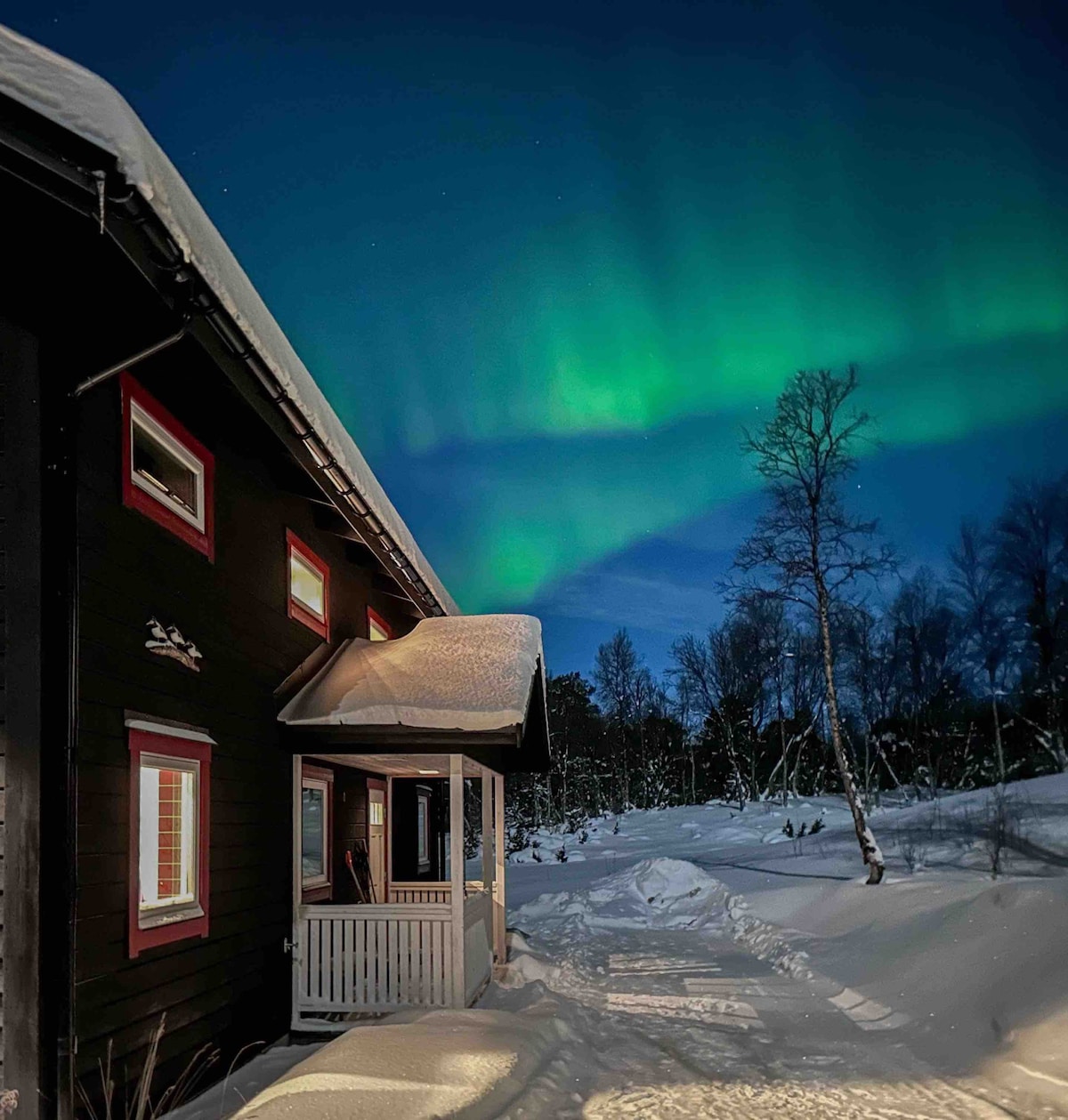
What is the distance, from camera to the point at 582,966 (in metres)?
13.6

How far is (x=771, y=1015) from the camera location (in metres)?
10.1

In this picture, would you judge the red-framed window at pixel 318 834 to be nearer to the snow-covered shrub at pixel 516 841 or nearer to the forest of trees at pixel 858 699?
the snow-covered shrub at pixel 516 841

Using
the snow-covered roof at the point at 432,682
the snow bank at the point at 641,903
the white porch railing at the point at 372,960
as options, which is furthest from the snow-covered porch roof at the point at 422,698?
the snow bank at the point at 641,903

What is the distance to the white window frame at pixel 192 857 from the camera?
6797mm

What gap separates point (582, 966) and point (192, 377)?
29.3 ft

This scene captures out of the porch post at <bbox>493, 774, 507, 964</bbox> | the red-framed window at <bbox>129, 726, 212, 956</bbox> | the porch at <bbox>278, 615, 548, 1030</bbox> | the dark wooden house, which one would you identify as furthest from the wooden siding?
the porch post at <bbox>493, 774, 507, 964</bbox>

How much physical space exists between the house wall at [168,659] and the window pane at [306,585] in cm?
38

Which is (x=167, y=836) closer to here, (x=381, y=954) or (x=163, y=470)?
(x=163, y=470)

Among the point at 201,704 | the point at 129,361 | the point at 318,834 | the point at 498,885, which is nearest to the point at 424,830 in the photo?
the point at 498,885

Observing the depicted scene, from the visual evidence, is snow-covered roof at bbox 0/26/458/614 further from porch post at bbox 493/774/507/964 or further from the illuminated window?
the illuminated window

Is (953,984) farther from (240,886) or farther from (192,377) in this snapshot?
(192,377)

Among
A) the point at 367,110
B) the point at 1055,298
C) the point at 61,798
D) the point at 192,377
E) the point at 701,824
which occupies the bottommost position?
the point at 701,824

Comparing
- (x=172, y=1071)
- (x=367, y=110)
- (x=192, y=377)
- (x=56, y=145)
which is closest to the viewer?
(x=56, y=145)

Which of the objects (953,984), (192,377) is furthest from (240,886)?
(953,984)
